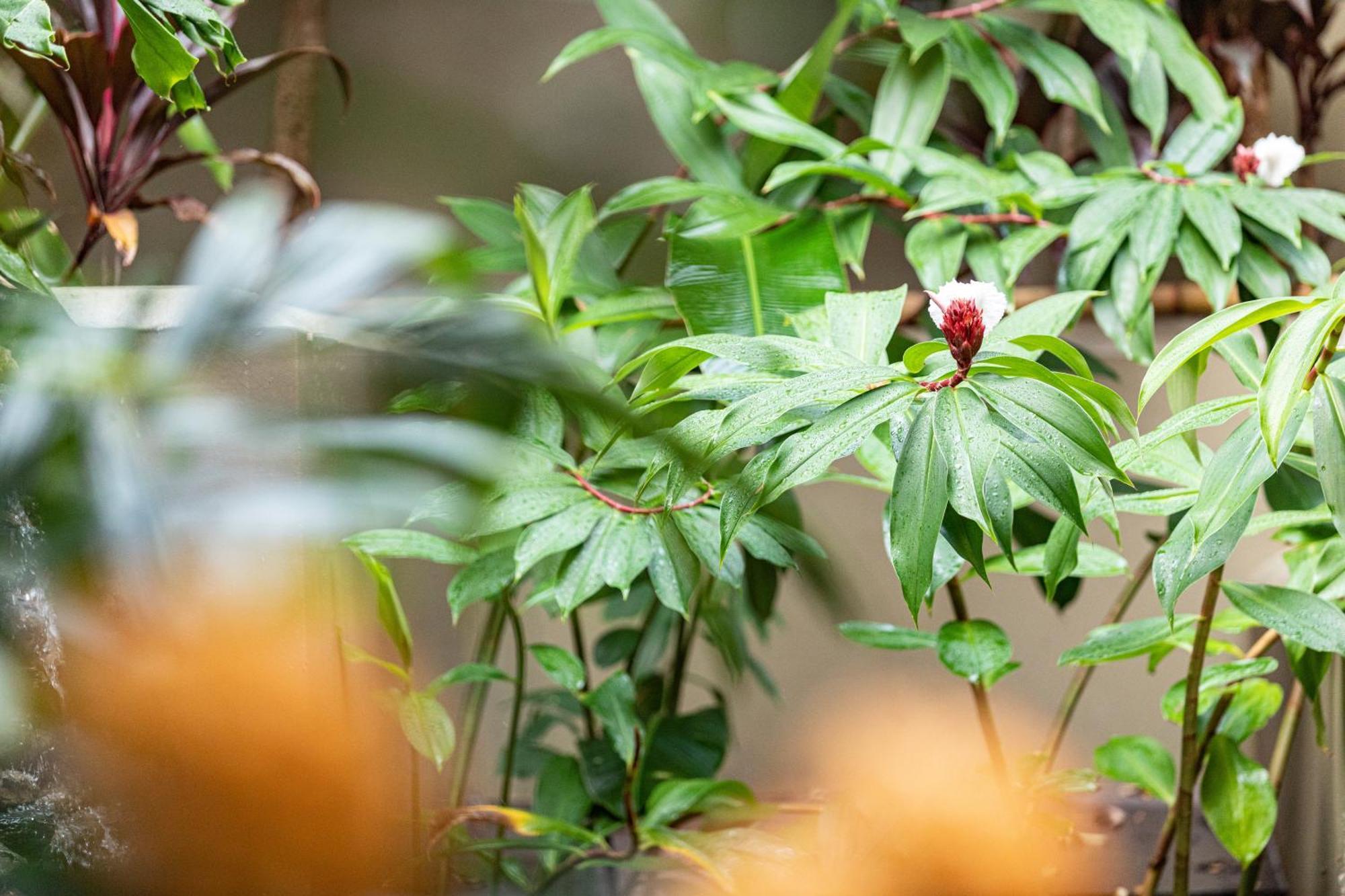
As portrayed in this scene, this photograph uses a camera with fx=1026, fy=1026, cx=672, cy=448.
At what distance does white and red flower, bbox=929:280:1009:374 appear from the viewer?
0.64 meters

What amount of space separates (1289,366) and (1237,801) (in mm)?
559

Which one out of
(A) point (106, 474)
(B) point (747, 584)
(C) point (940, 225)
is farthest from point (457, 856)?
(C) point (940, 225)

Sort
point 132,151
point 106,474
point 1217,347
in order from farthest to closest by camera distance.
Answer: point 132,151, point 1217,347, point 106,474

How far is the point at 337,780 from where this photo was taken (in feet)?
0.66

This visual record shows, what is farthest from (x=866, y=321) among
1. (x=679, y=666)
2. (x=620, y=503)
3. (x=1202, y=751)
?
(x=679, y=666)

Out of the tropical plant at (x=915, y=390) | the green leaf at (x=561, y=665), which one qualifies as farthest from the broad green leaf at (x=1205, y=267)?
the green leaf at (x=561, y=665)

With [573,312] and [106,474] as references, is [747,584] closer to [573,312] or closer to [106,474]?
[573,312]

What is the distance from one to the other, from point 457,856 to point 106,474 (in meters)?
0.71

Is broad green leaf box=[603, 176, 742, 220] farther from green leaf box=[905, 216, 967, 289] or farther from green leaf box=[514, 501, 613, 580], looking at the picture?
green leaf box=[514, 501, 613, 580]

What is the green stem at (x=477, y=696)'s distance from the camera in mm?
959

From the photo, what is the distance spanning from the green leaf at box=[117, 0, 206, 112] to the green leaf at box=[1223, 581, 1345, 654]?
0.79 metres

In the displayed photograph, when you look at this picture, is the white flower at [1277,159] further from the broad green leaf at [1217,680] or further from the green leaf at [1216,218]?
the broad green leaf at [1217,680]

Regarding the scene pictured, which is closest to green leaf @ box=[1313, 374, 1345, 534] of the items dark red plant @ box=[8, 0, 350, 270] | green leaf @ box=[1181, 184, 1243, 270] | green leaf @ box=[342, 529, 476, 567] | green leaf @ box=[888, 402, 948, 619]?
green leaf @ box=[888, 402, 948, 619]

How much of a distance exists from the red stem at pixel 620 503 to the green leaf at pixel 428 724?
432 millimetres
